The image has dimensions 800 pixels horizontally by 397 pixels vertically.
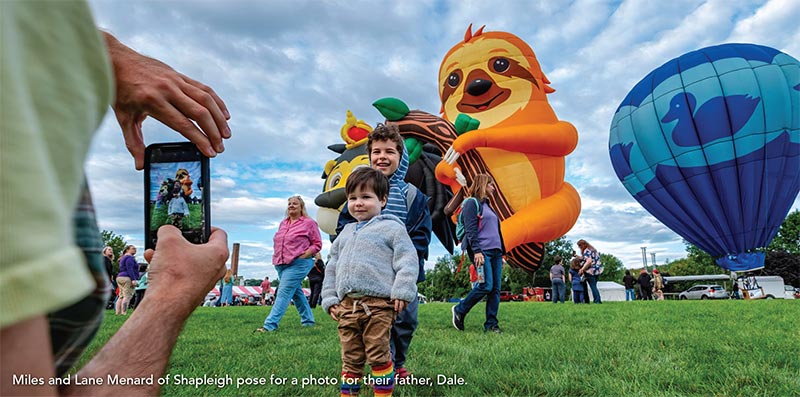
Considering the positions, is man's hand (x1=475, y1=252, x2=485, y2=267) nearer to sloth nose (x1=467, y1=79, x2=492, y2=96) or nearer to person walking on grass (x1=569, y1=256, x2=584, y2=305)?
sloth nose (x1=467, y1=79, x2=492, y2=96)

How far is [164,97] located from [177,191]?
23cm

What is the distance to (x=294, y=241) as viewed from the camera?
588 cm

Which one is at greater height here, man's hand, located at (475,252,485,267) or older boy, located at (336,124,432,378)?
older boy, located at (336,124,432,378)

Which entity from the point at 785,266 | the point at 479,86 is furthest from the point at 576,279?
the point at 785,266

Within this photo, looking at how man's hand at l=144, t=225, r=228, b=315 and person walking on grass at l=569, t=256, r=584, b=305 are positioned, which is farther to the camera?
person walking on grass at l=569, t=256, r=584, b=305

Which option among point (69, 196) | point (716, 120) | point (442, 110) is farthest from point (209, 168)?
point (716, 120)

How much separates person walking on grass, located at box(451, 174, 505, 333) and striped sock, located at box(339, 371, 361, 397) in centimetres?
250

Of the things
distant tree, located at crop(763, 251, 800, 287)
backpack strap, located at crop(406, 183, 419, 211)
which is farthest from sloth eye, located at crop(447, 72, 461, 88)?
distant tree, located at crop(763, 251, 800, 287)

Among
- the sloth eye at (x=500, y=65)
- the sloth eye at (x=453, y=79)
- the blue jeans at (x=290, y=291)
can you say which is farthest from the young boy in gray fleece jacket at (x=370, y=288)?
the sloth eye at (x=453, y=79)

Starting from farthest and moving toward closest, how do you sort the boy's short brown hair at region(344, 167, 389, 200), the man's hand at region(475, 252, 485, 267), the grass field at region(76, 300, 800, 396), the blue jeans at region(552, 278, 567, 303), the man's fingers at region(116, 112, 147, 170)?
1. the blue jeans at region(552, 278, 567, 303)
2. the man's hand at region(475, 252, 485, 267)
3. the boy's short brown hair at region(344, 167, 389, 200)
4. the grass field at region(76, 300, 800, 396)
5. the man's fingers at region(116, 112, 147, 170)

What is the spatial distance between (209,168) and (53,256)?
2.64 ft

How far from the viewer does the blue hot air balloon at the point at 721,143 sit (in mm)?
12250

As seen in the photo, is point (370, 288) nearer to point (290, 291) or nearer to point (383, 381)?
point (383, 381)

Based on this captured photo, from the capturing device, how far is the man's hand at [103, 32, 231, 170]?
951 millimetres
